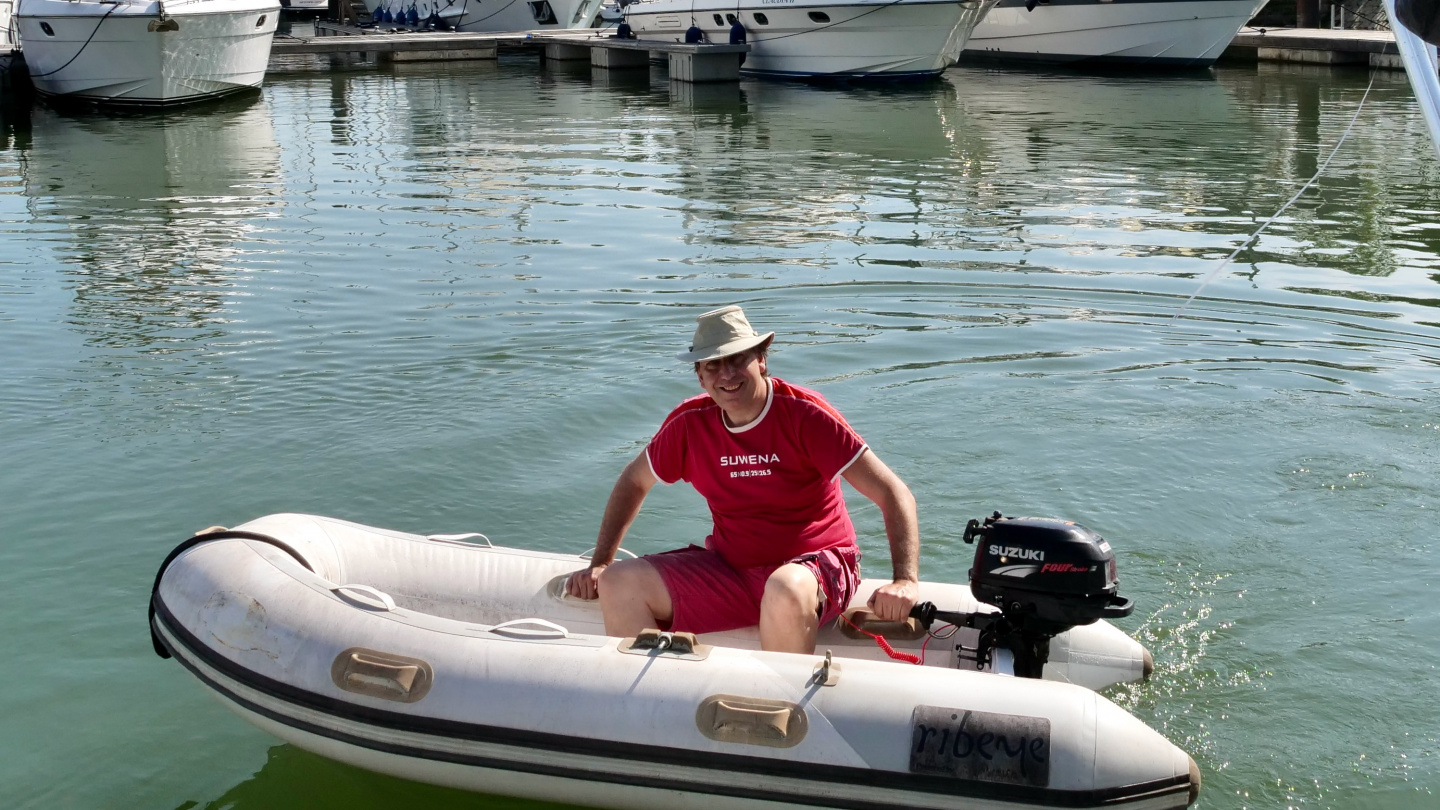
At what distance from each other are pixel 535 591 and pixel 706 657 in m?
1.09

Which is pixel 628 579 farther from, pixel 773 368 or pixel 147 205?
pixel 147 205

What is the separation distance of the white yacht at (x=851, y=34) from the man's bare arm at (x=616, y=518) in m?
Answer: 23.7

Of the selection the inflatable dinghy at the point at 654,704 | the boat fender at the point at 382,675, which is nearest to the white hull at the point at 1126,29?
the inflatable dinghy at the point at 654,704

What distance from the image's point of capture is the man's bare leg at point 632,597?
442cm

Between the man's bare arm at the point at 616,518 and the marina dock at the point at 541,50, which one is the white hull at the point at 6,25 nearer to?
the marina dock at the point at 541,50

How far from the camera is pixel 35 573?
19.3ft

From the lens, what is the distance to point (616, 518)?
4.63 metres

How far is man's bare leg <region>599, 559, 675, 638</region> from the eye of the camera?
14.5 feet

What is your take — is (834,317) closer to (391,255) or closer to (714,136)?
(391,255)

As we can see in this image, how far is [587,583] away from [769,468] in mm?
790

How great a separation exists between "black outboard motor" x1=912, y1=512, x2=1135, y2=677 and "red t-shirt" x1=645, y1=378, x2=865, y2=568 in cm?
49

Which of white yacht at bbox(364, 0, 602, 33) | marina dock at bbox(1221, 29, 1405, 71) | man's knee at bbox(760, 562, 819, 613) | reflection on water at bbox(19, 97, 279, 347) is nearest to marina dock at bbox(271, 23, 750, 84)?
white yacht at bbox(364, 0, 602, 33)

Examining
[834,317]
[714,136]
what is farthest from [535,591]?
[714,136]

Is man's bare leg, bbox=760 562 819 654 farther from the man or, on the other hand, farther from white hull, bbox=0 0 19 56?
white hull, bbox=0 0 19 56
